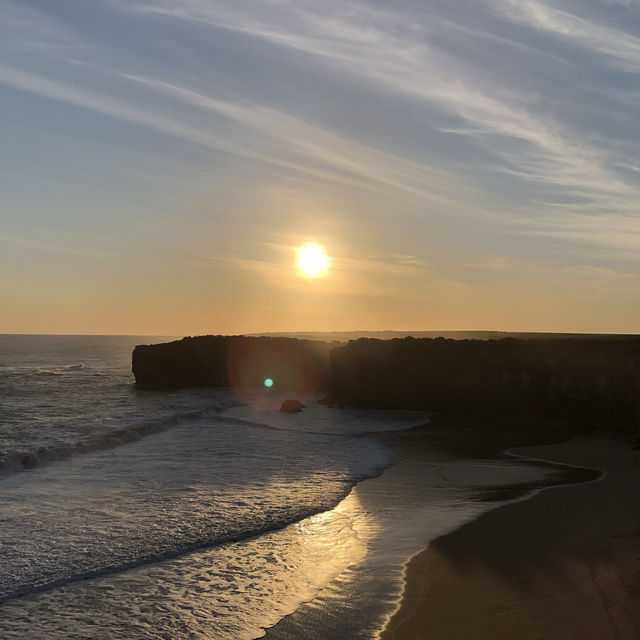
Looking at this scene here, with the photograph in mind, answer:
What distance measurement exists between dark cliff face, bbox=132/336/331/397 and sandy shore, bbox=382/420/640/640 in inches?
1847

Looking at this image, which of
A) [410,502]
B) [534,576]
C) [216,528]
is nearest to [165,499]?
Result: [216,528]

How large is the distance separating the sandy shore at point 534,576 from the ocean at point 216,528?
57cm

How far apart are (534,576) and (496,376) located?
94.0ft

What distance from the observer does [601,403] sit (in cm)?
3456

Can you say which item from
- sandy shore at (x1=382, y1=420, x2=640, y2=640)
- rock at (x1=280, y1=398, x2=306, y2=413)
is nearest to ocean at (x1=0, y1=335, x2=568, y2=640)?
sandy shore at (x1=382, y1=420, x2=640, y2=640)

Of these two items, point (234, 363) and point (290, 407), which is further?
point (234, 363)

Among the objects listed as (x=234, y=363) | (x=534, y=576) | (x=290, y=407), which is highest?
(x=234, y=363)

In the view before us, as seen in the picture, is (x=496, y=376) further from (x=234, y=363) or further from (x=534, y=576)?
(x=234, y=363)

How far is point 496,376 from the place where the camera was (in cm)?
3847

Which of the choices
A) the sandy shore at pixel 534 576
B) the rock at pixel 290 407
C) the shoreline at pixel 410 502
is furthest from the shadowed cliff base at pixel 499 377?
the sandy shore at pixel 534 576

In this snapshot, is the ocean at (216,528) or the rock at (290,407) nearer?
the ocean at (216,528)

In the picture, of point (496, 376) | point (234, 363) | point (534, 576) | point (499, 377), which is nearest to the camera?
point (534, 576)

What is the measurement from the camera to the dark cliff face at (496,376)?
34.7 m

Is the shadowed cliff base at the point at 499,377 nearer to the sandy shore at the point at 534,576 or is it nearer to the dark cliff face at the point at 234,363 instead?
the dark cliff face at the point at 234,363
